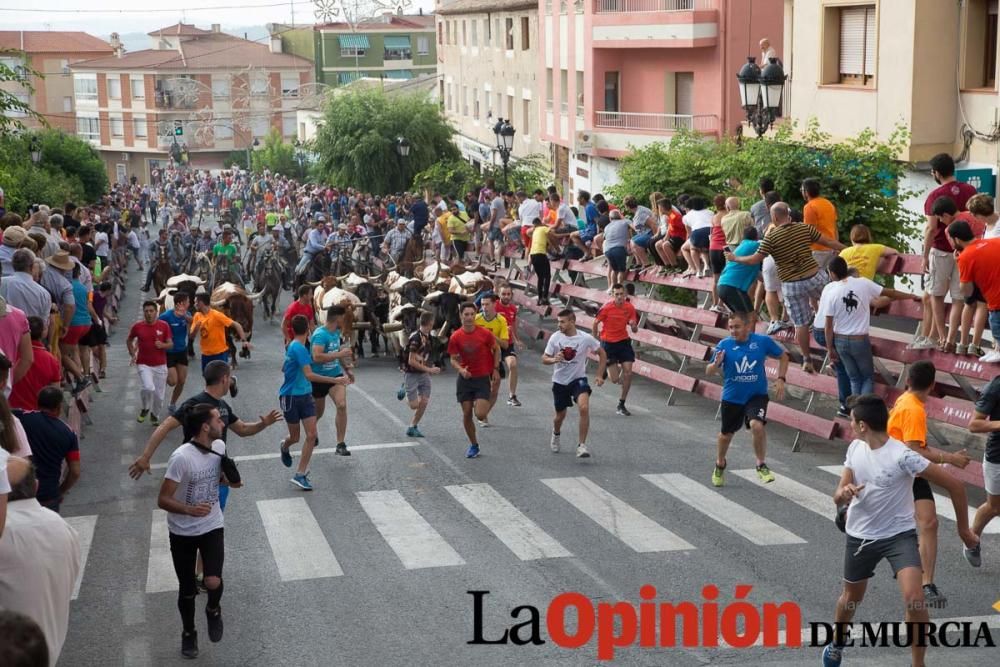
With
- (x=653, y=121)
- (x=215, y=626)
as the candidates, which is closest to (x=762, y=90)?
(x=215, y=626)

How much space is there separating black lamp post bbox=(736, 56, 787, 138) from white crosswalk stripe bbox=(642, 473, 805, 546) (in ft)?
21.6

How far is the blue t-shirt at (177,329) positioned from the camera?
61.2 feet

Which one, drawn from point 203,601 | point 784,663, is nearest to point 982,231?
point 784,663

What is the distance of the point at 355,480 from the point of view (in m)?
15.0

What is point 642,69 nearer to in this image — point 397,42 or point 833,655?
point 833,655

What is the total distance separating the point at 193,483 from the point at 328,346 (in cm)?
589

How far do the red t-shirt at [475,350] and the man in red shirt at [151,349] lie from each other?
4494 mm

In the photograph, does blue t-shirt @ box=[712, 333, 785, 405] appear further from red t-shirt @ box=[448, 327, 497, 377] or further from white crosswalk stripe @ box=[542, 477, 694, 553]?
red t-shirt @ box=[448, 327, 497, 377]

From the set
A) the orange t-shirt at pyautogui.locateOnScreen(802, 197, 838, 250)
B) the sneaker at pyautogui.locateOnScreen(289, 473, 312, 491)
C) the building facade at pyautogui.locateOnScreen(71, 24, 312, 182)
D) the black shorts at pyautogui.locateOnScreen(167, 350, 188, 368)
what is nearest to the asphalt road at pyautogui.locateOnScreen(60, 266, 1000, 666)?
the sneaker at pyautogui.locateOnScreen(289, 473, 312, 491)

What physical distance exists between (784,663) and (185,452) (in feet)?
15.0

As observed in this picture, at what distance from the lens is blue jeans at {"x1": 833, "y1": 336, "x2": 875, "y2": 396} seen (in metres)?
15.1

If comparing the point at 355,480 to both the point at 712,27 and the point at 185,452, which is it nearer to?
the point at 185,452

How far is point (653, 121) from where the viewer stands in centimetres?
4162

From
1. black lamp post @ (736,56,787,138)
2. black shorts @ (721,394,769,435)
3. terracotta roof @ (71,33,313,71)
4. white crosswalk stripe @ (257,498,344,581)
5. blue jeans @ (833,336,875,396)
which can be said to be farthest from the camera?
terracotta roof @ (71,33,313,71)
